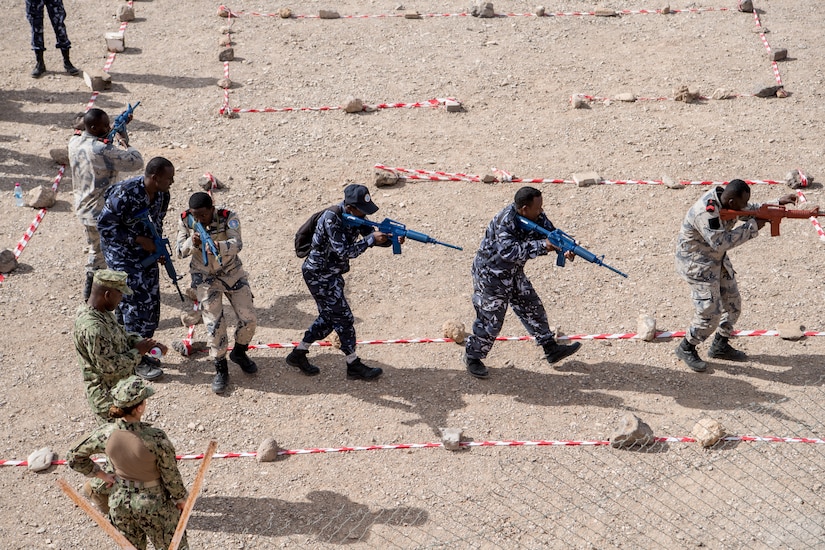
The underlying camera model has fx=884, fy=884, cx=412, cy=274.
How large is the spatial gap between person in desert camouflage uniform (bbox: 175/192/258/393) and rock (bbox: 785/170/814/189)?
683 centimetres

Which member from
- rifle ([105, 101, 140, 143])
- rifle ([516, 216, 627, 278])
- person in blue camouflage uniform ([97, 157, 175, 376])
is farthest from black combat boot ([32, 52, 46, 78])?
rifle ([516, 216, 627, 278])

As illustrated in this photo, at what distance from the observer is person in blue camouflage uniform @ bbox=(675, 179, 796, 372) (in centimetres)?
744

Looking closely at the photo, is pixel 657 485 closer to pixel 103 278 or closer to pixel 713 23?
pixel 103 278

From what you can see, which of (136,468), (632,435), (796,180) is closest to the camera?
(136,468)

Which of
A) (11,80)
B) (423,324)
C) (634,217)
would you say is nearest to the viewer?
(423,324)

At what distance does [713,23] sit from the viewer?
14836mm

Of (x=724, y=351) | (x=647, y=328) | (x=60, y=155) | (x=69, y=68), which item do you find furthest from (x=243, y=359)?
(x=69, y=68)

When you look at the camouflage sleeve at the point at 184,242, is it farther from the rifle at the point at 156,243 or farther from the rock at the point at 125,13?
the rock at the point at 125,13

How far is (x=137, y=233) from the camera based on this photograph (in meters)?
7.78

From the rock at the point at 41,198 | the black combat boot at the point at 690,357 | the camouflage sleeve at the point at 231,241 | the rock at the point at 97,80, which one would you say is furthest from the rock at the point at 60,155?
the black combat boot at the point at 690,357

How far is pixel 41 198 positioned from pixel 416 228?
15.2 ft

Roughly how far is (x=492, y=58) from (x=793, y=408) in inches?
324

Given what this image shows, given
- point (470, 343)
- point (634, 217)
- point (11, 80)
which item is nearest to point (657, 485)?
point (470, 343)

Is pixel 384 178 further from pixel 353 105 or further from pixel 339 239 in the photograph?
pixel 339 239
